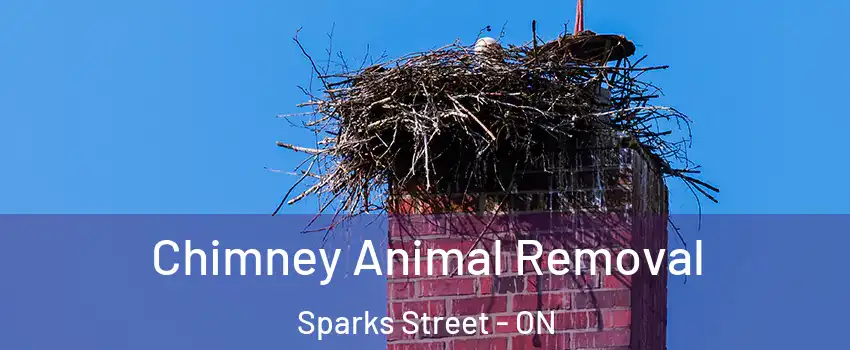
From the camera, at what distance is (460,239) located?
4289 millimetres

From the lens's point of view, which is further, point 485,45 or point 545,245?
point 485,45

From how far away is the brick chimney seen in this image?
4.10m

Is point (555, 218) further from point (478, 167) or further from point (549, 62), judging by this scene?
point (549, 62)

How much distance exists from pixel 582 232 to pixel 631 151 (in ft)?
1.29

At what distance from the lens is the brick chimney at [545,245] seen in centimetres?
410

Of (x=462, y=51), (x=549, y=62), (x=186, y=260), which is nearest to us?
(x=549, y=62)

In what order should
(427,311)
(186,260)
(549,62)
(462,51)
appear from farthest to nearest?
(186,260) → (462,51) → (549,62) → (427,311)

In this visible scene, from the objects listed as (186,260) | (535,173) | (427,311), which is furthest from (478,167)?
(186,260)

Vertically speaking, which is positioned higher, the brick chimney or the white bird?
the white bird

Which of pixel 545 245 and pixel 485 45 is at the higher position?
pixel 485 45

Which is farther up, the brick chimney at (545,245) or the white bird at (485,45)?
the white bird at (485,45)

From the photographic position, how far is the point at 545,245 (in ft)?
13.8

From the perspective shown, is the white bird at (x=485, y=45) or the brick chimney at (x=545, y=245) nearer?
the brick chimney at (x=545, y=245)

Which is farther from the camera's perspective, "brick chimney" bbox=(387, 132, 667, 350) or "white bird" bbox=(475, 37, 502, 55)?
"white bird" bbox=(475, 37, 502, 55)
